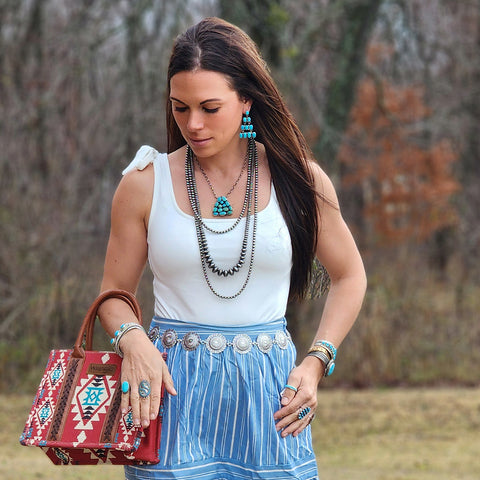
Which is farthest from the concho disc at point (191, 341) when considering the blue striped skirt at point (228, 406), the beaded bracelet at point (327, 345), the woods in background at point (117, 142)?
the woods in background at point (117, 142)

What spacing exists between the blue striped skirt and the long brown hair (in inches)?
12.4

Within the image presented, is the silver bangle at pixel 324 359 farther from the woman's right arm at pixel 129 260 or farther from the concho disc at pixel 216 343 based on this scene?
the woman's right arm at pixel 129 260

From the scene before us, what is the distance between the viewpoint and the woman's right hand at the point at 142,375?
8.38 feet

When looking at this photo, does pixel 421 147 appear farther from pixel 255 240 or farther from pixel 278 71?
pixel 255 240

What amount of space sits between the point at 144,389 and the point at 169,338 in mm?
234

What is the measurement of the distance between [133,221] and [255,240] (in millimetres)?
343

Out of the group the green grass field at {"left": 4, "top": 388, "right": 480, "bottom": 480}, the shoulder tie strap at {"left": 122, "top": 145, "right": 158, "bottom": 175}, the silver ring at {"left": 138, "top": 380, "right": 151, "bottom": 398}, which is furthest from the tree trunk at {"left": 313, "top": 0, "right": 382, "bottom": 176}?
the silver ring at {"left": 138, "top": 380, "right": 151, "bottom": 398}

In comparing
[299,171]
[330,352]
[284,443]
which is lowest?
[284,443]

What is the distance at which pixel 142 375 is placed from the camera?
101 inches

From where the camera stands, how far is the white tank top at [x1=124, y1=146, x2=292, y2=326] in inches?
107

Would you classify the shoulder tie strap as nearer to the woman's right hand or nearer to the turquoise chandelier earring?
the turquoise chandelier earring

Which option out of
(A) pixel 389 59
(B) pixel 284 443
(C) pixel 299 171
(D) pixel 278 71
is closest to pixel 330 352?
(B) pixel 284 443

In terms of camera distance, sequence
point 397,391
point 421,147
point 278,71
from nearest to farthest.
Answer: point 278,71, point 397,391, point 421,147

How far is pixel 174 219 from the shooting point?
273cm
